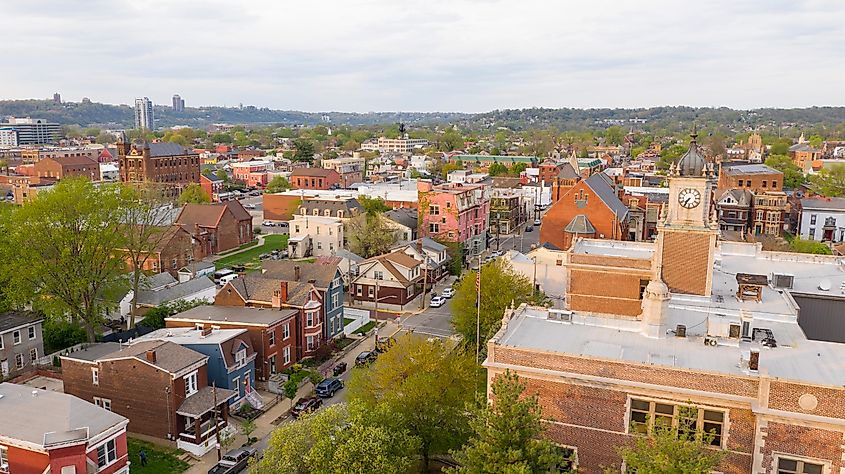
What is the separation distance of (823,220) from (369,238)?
6037cm

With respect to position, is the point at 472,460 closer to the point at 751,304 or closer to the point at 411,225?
the point at 751,304

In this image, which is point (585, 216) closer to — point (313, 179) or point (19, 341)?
point (19, 341)

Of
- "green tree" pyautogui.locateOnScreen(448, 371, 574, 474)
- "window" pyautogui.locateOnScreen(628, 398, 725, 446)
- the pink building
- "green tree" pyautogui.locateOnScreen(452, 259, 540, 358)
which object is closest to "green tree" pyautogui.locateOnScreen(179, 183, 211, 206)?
the pink building

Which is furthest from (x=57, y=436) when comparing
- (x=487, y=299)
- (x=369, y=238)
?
(x=369, y=238)

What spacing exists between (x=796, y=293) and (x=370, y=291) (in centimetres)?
3503

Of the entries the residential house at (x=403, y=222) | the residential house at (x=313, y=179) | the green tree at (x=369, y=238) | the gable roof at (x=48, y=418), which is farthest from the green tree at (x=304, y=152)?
the gable roof at (x=48, y=418)

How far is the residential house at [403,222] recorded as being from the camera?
74.9 meters

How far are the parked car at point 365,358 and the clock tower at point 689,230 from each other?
2005 cm

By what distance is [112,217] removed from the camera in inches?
1836

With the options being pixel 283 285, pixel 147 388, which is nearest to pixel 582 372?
pixel 147 388

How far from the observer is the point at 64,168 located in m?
123

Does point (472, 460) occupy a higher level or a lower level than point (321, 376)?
higher

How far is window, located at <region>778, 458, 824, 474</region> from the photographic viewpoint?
2108 centimetres

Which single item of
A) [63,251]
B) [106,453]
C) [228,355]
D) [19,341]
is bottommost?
[19,341]
